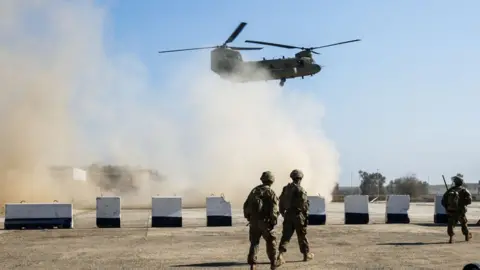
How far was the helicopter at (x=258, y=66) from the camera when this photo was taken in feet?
115

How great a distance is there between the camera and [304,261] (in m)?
11.8

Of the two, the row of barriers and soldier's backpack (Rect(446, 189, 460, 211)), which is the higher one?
soldier's backpack (Rect(446, 189, 460, 211))

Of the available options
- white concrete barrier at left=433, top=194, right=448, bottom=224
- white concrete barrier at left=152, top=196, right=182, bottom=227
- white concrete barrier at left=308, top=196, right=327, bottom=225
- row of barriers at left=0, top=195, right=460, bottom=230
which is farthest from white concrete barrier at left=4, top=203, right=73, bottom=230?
white concrete barrier at left=433, top=194, right=448, bottom=224

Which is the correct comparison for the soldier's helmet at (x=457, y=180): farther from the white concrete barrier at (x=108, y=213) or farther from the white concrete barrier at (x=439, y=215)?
the white concrete barrier at (x=108, y=213)

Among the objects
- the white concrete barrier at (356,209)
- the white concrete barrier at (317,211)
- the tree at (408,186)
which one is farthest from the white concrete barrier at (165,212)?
the tree at (408,186)

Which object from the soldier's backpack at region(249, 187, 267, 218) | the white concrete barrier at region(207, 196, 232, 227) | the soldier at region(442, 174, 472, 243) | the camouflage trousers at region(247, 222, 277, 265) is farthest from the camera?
the white concrete barrier at region(207, 196, 232, 227)

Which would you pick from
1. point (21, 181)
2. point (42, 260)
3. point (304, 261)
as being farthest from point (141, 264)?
point (21, 181)

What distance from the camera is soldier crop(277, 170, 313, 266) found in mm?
11719

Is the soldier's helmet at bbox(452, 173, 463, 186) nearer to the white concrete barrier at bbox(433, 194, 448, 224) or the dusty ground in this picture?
the dusty ground

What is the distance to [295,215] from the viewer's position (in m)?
11.8

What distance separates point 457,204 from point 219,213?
796 centimetres

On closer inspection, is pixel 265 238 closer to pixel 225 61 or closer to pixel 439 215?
pixel 439 215

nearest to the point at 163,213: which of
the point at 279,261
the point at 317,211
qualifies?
the point at 317,211

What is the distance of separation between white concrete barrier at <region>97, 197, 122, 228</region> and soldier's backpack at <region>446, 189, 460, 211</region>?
1021 cm
